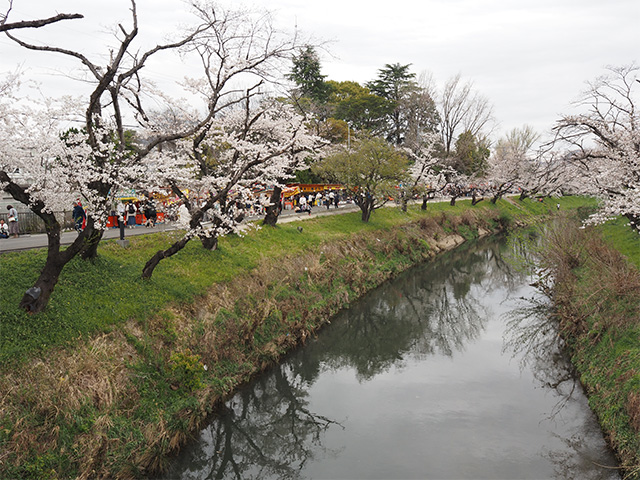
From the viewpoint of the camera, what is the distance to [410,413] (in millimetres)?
11164

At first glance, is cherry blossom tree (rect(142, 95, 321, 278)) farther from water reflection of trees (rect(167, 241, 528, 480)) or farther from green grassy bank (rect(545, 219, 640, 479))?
green grassy bank (rect(545, 219, 640, 479))

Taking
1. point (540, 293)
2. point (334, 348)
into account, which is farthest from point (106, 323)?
point (540, 293)

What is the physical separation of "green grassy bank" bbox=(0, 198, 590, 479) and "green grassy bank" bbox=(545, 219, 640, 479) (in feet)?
28.6

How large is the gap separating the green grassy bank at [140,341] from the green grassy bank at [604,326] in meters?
8.73

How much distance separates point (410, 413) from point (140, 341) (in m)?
7.24

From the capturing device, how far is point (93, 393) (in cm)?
841

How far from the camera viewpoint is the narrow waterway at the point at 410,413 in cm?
915

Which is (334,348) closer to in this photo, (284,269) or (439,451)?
(284,269)

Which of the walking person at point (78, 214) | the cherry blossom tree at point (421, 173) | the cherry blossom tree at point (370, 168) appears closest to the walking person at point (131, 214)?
the walking person at point (78, 214)

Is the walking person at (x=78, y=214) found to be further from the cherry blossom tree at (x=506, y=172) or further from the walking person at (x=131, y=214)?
the cherry blossom tree at (x=506, y=172)

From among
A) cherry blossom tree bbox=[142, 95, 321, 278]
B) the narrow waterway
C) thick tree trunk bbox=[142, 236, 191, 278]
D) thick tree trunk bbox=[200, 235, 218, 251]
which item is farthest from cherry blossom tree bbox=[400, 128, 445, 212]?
thick tree trunk bbox=[142, 236, 191, 278]

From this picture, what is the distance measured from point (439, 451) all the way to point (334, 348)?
6427 millimetres

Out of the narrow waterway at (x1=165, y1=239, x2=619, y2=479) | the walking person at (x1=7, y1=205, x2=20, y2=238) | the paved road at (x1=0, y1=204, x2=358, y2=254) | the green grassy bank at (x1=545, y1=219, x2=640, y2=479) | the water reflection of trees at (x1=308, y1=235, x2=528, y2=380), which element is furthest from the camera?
the walking person at (x1=7, y1=205, x2=20, y2=238)

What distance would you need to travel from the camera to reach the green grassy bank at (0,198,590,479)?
7.59 m
